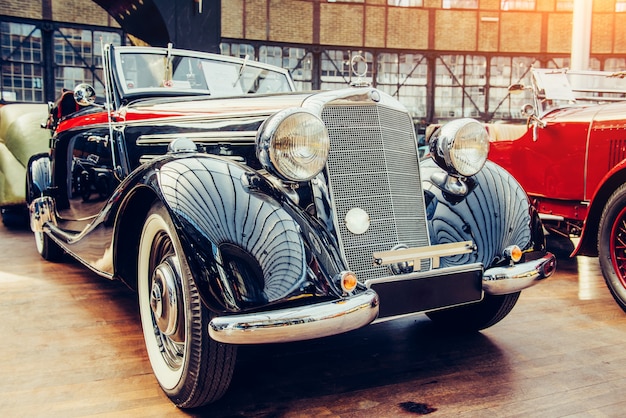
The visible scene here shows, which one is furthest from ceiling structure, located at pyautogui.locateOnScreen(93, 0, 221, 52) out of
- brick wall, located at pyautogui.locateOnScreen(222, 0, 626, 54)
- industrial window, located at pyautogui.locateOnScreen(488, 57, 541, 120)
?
industrial window, located at pyautogui.locateOnScreen(488, 57, 541, 120)

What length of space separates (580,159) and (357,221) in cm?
280

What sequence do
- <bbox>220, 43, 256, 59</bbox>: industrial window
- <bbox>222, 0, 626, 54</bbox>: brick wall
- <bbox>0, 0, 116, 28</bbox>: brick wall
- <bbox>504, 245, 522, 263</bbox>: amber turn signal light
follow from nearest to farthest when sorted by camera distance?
<bbox>504, 245, 522, 263</bbox>: amber turn signal light, <bbox>0, 0, 116, 28</bbox>: brick wall, <bbox>220, 43, 256, 59</bbox>: industrial window, <bbox>222, 0, 626, 54</bbox>: brick wall

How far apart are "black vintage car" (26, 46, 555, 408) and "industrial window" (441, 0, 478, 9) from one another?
15646mm

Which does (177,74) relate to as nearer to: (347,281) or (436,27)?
(347,281)

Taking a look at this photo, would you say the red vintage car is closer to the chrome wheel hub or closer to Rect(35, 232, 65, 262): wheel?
the chrome wheel hub

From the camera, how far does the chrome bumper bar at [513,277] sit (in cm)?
231

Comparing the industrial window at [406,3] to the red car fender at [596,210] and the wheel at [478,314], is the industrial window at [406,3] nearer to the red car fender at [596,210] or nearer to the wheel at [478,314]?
the red car fender at [596,210]

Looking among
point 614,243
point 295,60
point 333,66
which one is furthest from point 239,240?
point 333,66

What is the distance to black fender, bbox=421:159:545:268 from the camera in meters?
2.45

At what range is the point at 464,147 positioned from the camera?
2.62 meters

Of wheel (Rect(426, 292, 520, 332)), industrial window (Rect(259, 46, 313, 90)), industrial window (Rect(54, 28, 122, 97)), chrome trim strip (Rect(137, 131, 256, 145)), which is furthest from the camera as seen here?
industrial window (Rect(259, 46, 313, 90))

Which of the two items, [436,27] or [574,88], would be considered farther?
[436,27]

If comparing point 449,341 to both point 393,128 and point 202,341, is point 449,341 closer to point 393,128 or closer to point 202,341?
point 393,128

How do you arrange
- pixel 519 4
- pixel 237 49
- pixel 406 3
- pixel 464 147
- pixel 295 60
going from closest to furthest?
pixel 464 147 < pixel 237 49 < pixel 295 60 < pixel 406 3 < pixel 519 4
